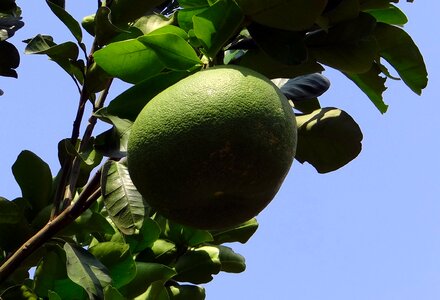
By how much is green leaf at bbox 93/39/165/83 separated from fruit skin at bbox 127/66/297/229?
15 cm

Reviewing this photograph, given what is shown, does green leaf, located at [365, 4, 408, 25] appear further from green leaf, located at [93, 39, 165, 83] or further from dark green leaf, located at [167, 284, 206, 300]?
dark green leaf, located at [167, 284, 206, 300]

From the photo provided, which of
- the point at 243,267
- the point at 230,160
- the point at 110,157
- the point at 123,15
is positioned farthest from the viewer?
the point at 243,267

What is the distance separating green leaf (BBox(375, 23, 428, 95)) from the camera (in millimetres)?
1496

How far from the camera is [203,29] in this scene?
1296mm

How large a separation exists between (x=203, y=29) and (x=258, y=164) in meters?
0.30

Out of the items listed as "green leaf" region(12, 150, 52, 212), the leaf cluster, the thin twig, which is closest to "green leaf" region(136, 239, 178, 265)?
the leaf cluster

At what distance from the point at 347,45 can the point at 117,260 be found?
617 millimetres

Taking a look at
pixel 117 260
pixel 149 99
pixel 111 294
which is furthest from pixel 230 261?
pixel 149 99

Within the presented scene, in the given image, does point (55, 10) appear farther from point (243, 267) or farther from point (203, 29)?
point (243, 267)

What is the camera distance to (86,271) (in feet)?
4.67

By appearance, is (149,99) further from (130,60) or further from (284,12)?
(284,12)

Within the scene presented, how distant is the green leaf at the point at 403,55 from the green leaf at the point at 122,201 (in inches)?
20.5

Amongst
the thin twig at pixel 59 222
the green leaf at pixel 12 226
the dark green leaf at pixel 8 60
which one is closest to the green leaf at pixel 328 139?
the thin twig at pixel 59 222

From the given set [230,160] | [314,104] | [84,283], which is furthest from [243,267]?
[230,160]
